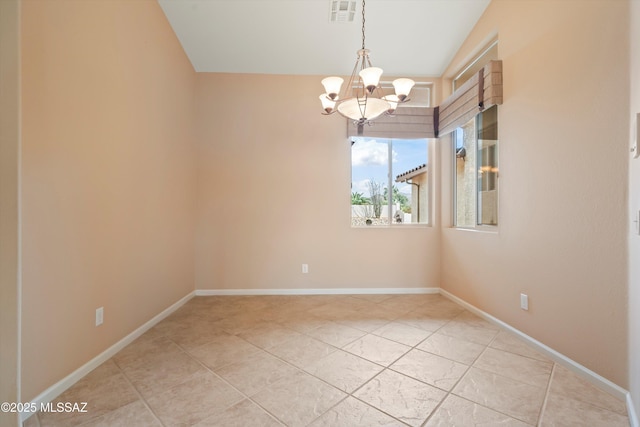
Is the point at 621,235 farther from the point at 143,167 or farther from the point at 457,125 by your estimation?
the point at 143,167

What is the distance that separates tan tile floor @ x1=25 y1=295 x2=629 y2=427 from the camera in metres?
1.44

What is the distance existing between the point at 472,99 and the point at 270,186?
8.52 ft

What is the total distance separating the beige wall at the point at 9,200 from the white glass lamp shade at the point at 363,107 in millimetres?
1797

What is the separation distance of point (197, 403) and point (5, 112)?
1682 millimetres

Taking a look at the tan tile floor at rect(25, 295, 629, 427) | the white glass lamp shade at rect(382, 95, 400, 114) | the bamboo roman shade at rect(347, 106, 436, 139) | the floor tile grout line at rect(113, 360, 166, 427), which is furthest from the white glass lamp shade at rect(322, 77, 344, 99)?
the floor tile grout line at rect(113, 360, 166, 427)

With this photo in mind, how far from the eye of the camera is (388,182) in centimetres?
381

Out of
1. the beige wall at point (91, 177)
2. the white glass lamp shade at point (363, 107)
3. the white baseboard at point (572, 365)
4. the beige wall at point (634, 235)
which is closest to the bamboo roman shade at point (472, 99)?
the beige wall at point (634, 235)

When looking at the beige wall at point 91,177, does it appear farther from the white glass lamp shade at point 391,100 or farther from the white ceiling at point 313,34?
the white glass lamp shade at point 391,100

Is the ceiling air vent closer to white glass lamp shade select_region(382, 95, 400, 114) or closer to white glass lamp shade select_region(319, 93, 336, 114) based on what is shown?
white glass lamp shade select_region(319, 93, 336, 114)

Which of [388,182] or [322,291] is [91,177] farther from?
[388,182]

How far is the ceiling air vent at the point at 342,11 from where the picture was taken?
276cm

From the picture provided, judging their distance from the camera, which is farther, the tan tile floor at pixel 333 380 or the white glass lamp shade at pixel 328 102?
the white glass lamp shade at pixel 328 102

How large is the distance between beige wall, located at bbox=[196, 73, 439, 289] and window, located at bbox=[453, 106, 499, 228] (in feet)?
4.14

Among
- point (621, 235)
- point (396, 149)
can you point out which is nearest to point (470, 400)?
point (621, 235)
